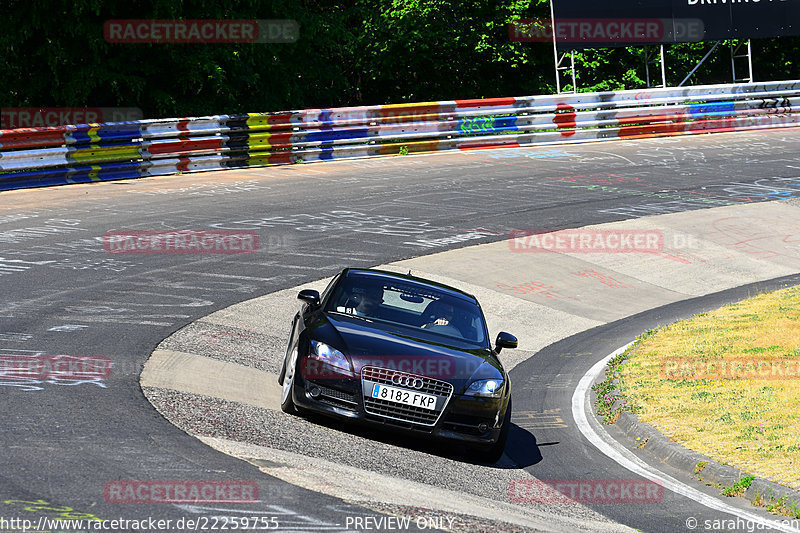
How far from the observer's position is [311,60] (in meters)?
32.6

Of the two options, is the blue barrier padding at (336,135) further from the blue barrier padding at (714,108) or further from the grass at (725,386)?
the grass at (725,386)

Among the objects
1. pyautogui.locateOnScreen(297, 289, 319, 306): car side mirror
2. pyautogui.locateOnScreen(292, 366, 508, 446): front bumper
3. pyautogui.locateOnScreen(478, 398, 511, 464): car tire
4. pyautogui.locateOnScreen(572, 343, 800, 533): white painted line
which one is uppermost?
pyautogui.locateOnScreen(297, 289, 319, 306): car side mirror

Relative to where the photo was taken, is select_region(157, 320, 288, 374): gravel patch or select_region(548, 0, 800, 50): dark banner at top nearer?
select_region(157, 320, 288, 374): gravel patch

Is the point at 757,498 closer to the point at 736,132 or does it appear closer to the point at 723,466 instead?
the point at 723,466

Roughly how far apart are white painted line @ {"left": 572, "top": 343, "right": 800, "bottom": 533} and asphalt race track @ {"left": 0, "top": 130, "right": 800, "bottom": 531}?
24 centimetres

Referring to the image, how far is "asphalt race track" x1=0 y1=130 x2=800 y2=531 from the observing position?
6664mm

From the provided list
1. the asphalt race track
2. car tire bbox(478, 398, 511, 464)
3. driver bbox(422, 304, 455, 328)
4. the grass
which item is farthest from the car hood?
the grass

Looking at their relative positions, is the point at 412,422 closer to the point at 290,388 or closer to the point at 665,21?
the point at 290,388

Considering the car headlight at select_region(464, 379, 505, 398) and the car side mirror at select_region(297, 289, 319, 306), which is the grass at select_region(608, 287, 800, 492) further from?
the car side mirror at select_region(297, 289, 319, 306)

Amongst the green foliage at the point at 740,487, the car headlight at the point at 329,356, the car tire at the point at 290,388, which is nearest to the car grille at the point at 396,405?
the car headlight at the point at 329,356

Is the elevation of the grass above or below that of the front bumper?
below

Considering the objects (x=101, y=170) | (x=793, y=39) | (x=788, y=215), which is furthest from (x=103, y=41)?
(x=793, y=39)

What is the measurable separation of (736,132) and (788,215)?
10816 millimetres

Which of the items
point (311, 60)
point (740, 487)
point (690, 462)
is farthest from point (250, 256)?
point (311, 60)
